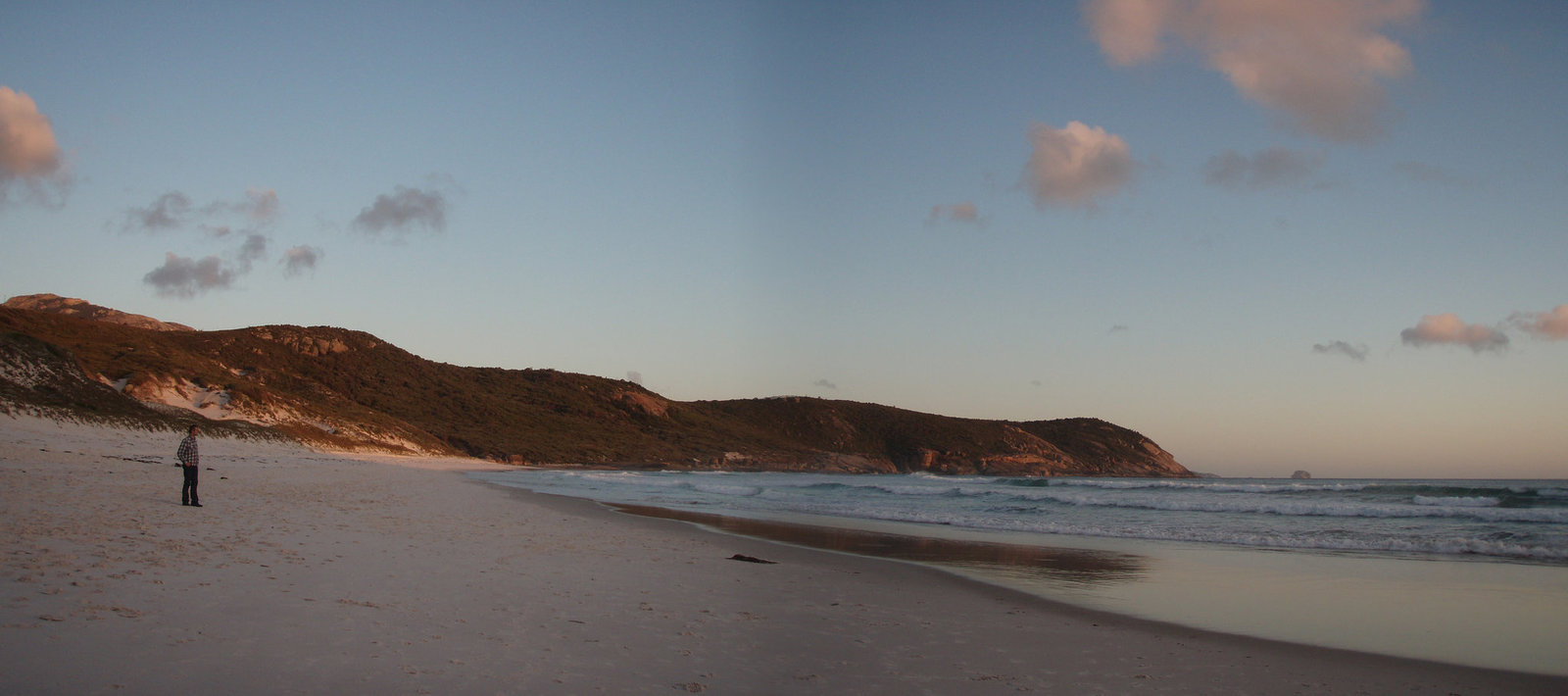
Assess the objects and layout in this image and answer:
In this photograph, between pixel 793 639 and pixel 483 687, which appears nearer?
pixel 483 687

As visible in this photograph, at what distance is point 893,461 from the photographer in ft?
406

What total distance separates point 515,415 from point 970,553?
10113 centimetres

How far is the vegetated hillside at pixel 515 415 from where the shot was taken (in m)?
60.2

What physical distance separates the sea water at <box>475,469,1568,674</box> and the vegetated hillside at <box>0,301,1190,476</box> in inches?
1675

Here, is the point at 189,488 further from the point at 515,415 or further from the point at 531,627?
the point at 515,415

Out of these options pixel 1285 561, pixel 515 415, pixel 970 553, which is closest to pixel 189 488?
pixel 970 553

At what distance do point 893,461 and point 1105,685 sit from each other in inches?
4717

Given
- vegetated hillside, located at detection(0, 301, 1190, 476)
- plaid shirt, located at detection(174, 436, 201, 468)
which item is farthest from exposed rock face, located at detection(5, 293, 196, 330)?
plaid shirt, located at detection(174, 436, 201, 468)

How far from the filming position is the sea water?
26.6ft

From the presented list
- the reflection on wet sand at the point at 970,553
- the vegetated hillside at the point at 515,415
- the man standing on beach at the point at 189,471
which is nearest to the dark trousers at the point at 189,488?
the man standing on beach at the point at 189,471

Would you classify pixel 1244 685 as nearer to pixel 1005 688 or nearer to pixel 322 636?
pixel 1005 688

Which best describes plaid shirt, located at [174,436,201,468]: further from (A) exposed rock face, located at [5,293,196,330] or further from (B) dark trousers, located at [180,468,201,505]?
(A) exposed rock face, located at [5,293,196,330]

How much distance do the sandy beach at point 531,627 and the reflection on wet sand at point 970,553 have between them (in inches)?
64.5

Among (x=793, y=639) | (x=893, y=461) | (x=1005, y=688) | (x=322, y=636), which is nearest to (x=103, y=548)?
(x=322, y=636)
